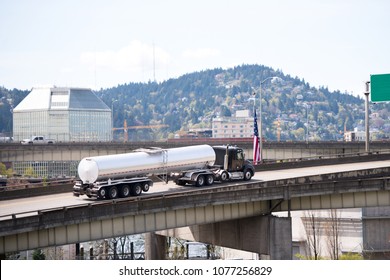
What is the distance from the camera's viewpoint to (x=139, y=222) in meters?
44.2

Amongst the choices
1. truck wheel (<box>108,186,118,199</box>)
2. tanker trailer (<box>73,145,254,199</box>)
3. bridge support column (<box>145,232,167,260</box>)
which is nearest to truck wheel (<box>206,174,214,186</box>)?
tanker trailer (<box>73,145,254,199</box>)

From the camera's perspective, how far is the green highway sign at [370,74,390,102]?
75938 millimetres

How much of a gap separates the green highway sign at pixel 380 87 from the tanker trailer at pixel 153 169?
2354 centimetres

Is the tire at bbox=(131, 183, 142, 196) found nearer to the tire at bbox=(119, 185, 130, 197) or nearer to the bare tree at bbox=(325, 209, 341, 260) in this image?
the tire at bbox=(119, 185, 130, 197)

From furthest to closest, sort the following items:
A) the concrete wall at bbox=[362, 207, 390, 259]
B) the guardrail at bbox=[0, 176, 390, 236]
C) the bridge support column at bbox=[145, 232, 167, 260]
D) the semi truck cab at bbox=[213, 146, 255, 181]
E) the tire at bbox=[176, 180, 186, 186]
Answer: the concrete wall at bbox=[362, 207, 390, 259] < the bridge support column at bbox=[145, 232, 167, 260] < the semi truck cab at bbox=[213, 146, 255, 181] < the tire at bbox=[176, 180, 186, 186] < the guardrail at bbox=[0, 176, 390, 236]

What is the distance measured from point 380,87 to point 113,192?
3853 cm

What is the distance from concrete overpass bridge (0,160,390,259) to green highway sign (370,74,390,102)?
16.5 m

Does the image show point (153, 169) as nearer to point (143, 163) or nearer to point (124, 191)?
point (143, 163)

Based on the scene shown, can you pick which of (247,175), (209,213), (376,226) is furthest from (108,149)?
(209,213)

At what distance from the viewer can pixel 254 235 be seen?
50656 mm

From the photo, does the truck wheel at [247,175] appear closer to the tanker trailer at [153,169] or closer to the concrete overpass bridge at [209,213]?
the tanker trailer at [153,169]

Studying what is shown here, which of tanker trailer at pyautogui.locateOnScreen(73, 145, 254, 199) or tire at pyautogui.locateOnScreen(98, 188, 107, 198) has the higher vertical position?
tanker trailer at pyautogui.locateOnScreen(73, 145, 254, 199)
